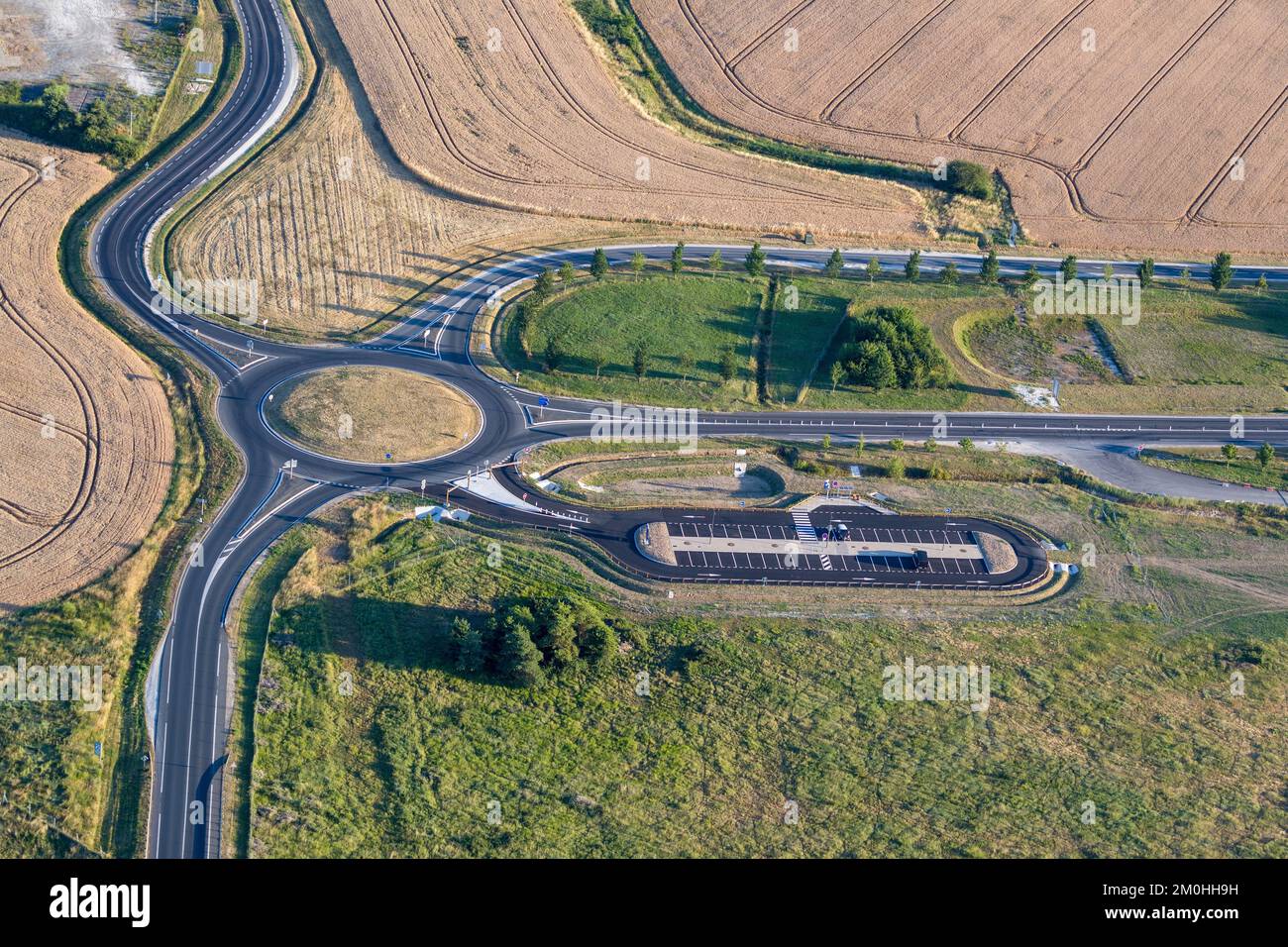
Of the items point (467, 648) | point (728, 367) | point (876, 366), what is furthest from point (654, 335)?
point (467, 648)

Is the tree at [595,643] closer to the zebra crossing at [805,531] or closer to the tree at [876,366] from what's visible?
the zebra crossing at [805,531]

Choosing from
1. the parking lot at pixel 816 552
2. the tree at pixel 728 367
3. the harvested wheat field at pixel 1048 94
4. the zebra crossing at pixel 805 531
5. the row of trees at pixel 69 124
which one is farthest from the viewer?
the harvested wheat field at pixel 1048 94

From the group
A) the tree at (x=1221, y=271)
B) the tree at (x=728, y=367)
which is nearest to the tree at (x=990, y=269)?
the tree at (x=1221, y=271)

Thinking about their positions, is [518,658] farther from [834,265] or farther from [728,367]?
[834,265]

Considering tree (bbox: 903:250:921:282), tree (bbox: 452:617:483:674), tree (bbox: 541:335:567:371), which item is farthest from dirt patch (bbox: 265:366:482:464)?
tree (bbox: 903:250:921:282)
